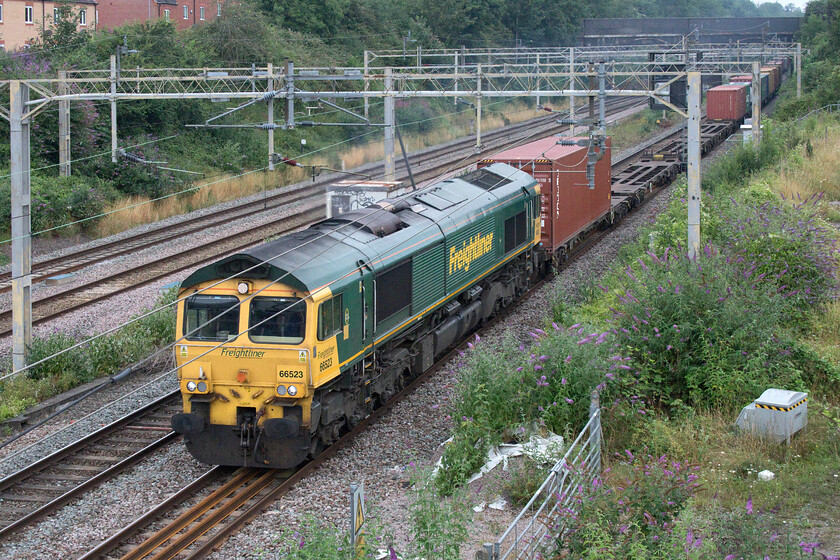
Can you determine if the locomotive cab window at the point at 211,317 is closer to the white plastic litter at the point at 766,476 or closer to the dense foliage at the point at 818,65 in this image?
the white plastic litter at the point at 766,476

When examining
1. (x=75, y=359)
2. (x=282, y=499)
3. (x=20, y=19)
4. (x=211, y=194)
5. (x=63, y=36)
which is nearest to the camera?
(x=282, y=499)

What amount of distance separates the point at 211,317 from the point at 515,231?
9.39 metres

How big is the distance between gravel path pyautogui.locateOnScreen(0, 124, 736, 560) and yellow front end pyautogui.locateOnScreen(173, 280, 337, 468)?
706mm

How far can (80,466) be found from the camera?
12328mm

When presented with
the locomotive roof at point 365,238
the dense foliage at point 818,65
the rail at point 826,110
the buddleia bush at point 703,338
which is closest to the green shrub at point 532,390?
the buddleia bush at point 703,338

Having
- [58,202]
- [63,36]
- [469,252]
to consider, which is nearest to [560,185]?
[469,252]

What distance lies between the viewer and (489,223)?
58.5 feet

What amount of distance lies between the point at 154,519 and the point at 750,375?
785 cm

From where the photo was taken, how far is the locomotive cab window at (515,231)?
1905 cm

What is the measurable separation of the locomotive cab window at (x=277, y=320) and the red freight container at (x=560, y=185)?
11210mm

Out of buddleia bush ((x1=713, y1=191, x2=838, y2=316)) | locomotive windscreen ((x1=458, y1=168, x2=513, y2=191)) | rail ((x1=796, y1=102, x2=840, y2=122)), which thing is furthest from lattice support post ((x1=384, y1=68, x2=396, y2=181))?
rail ((x1=796, y1=102, x2=840, y2=122))

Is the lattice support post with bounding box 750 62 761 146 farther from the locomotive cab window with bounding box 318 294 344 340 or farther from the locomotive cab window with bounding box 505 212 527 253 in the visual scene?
the locomotive cab window with bounding box 318 294 344 340

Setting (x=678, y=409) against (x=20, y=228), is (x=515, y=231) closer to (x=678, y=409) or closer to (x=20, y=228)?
(x=678, y=409)

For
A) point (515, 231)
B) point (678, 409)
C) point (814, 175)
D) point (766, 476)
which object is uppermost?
point (814, 175)
